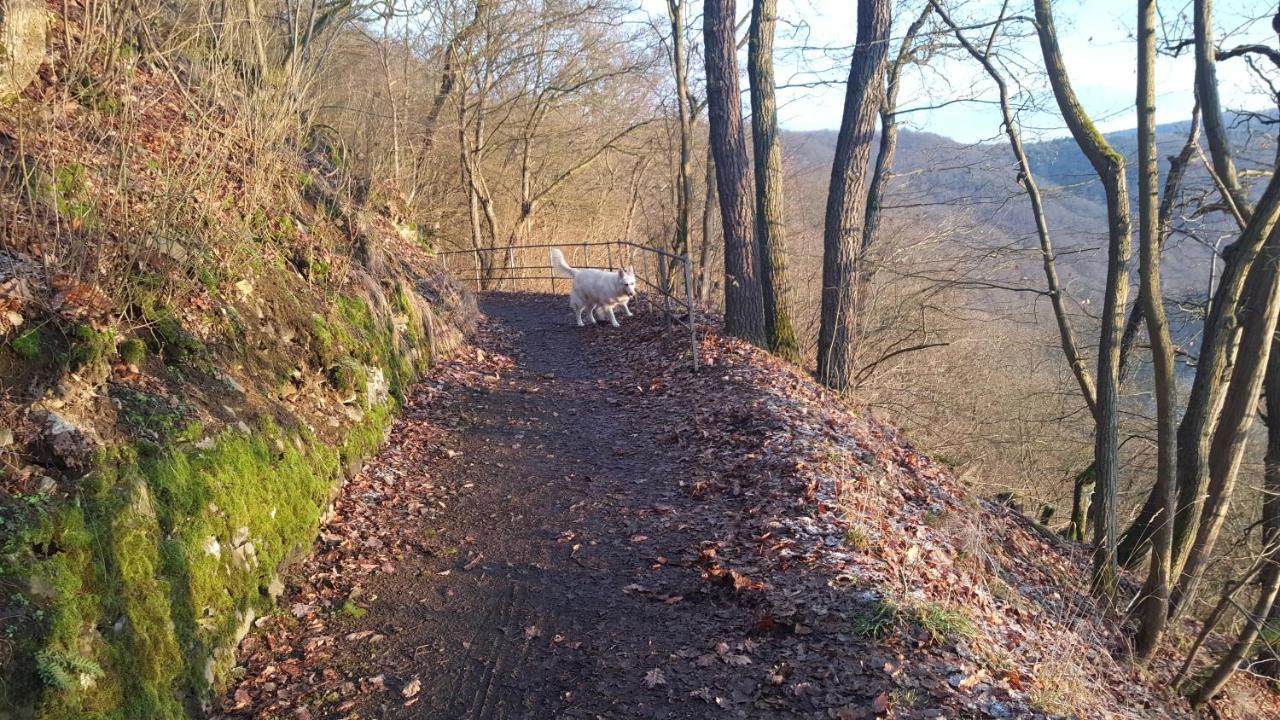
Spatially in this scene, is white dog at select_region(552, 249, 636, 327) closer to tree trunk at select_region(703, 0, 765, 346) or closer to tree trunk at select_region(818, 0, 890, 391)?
tree trunk at select_region(703, 0, 765, 346)

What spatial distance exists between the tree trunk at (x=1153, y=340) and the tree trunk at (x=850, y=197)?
3.20 meters

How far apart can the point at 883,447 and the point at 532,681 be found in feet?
19.1

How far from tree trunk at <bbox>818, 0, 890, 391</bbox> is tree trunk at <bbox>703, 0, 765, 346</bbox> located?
1.12 m

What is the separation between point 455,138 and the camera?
23156 mm

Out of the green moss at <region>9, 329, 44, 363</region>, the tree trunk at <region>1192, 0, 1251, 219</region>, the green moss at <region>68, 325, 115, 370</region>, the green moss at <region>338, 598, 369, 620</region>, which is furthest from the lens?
the tree trunk at <region>1192, 0, 1251, 219</region>

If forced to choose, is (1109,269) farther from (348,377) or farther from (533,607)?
(348,377)

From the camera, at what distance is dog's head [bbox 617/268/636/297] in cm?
1234

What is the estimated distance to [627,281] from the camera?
488 inches

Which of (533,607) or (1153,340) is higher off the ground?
(1153,340)

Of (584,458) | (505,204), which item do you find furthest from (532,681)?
(505,204)

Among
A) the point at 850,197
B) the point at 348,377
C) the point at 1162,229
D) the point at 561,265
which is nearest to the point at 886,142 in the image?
the point at 850,197

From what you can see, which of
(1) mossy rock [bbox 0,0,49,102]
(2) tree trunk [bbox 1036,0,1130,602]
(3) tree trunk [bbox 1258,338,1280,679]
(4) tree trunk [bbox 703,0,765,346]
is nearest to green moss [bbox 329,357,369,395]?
(1) mossy rock [bbox 0,0,49,102]

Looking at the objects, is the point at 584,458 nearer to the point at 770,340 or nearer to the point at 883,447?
the point at 883,447

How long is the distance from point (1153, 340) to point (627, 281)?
7301 mm
